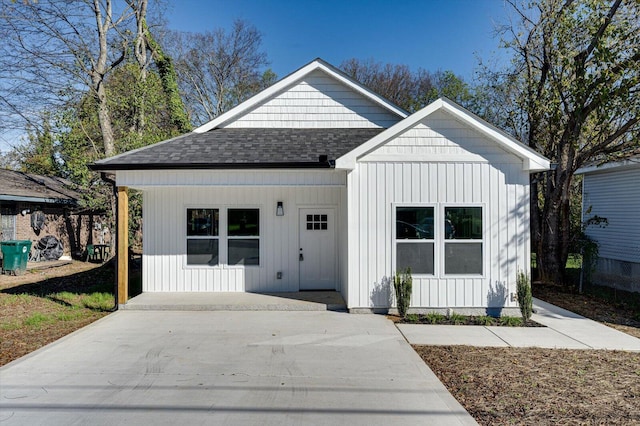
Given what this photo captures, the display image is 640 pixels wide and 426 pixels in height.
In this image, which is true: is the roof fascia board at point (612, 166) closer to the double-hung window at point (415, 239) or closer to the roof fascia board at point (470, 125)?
the roof fascia board at point (470, 125)

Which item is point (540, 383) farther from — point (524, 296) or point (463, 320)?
point (524, 296)

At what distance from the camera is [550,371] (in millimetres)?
5137

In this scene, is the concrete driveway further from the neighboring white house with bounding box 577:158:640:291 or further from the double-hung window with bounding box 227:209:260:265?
the neighboring white house with bounding box 577:158:640:291

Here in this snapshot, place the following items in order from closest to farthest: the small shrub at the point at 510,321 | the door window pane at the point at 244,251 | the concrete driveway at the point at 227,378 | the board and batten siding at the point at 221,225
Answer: the concrete driveway at the point at 227,378, the small shrub at the point at 510,321, the board and batten siding at the point at 221,225, the door window pane at the point at 244,251

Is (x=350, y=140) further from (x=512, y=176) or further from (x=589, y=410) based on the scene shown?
(x=589, y=410)

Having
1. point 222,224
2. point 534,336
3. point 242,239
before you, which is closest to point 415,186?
point 534,336

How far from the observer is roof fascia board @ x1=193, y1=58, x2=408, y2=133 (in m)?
10.5

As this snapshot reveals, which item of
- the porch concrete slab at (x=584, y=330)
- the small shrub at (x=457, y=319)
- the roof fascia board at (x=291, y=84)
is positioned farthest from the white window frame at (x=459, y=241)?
the roof fascia board at (x=291, y=84)

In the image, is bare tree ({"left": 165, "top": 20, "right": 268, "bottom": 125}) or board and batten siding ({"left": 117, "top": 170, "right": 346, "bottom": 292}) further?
→ bare tree ({"left": 165, "top": 20, "right": 268, "bottom": 125})

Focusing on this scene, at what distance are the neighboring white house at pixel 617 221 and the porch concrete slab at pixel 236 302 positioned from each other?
9.30 meters

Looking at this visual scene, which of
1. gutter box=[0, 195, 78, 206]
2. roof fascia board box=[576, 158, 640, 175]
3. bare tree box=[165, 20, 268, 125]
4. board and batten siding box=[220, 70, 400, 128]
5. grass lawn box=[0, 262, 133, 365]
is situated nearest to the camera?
grass lawn box=[0, 262, 133, 365]

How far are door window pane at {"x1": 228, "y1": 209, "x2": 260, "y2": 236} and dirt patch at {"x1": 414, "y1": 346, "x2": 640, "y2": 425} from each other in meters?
5.21

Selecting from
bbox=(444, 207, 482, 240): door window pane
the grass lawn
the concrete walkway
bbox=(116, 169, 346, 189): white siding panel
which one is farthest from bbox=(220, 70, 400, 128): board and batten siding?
the concrete walkway

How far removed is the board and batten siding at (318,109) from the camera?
422 inches
